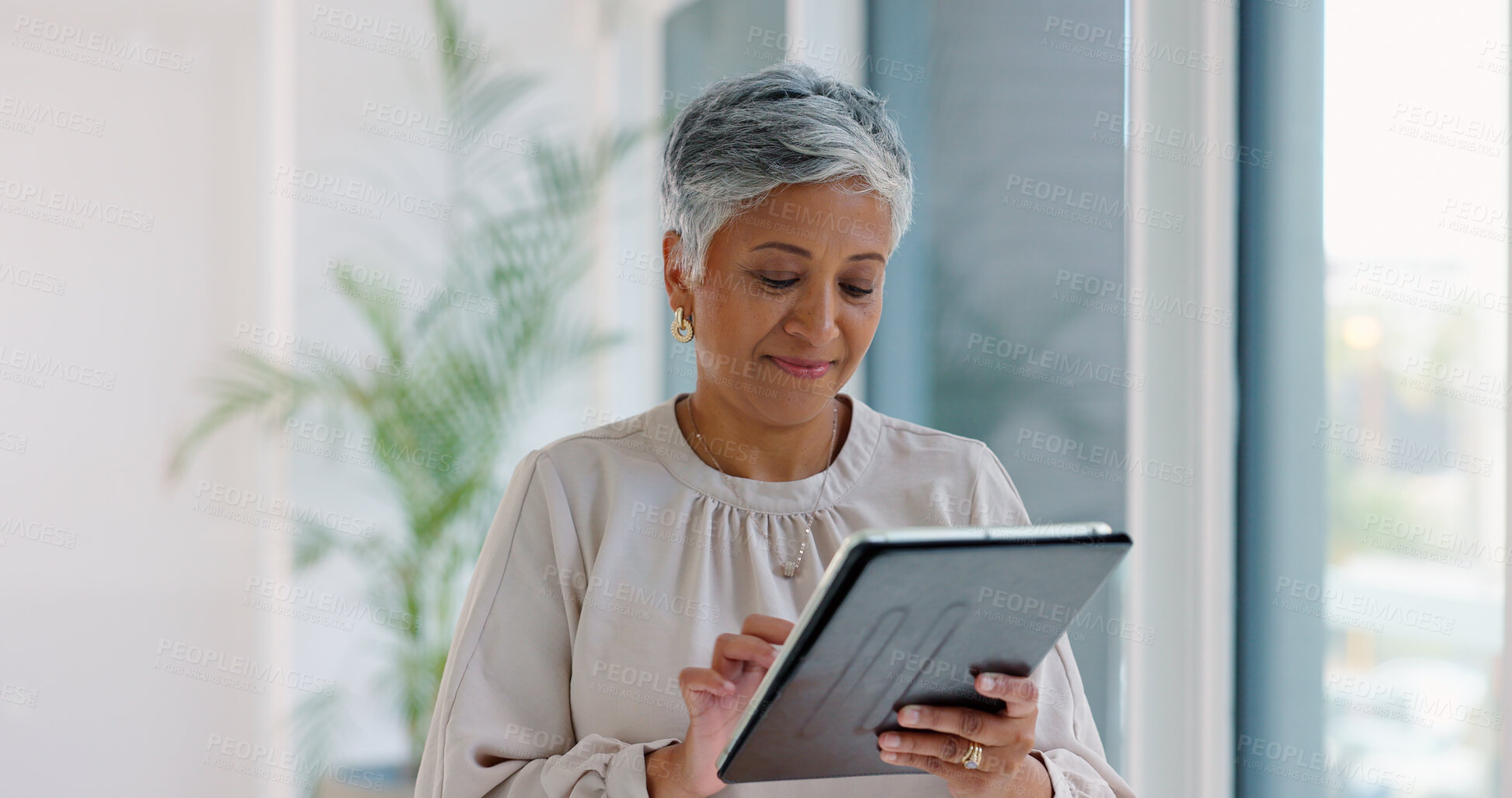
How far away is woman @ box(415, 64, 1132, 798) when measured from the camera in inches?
44.5

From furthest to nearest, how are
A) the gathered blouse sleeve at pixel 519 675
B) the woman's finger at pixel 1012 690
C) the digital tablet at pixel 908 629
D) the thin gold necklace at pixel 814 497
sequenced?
1. the thin gold necklace at pixel 814 497
2. the gathered blouse sleeve at pixel 519 675
3. the woman's finger at pixel 1012 690
4. the digital tablet at pixel 908 629

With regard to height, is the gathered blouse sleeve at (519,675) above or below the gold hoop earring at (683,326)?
below

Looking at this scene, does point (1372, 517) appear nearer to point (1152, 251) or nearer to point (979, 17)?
point (1152, 251)

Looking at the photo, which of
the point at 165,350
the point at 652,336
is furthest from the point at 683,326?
the point at 652,336

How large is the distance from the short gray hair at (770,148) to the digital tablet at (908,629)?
45 cm

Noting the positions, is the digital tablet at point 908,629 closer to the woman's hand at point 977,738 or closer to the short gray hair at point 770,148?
the woman's hand at point 977,738

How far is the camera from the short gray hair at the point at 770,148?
1.13 metres

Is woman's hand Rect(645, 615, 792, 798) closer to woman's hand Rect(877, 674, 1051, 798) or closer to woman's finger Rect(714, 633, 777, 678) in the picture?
woman's finger Rect(714, 633, 777, 678)

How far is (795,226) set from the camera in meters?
1.14

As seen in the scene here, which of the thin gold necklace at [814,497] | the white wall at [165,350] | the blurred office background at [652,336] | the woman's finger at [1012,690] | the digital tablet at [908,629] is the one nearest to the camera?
the digital tablet at [908,629]

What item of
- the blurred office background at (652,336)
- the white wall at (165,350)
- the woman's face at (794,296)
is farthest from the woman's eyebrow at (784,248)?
the white wall at (165,350)

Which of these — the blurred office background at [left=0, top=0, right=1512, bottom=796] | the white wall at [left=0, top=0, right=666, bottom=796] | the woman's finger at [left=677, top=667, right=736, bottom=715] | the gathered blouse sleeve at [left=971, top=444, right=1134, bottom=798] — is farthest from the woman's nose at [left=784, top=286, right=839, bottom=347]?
the white wall at [left=0, top=0, right=666, bottom=796]

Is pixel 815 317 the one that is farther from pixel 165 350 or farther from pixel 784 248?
pixel 165 350

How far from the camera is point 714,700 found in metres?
0.96
